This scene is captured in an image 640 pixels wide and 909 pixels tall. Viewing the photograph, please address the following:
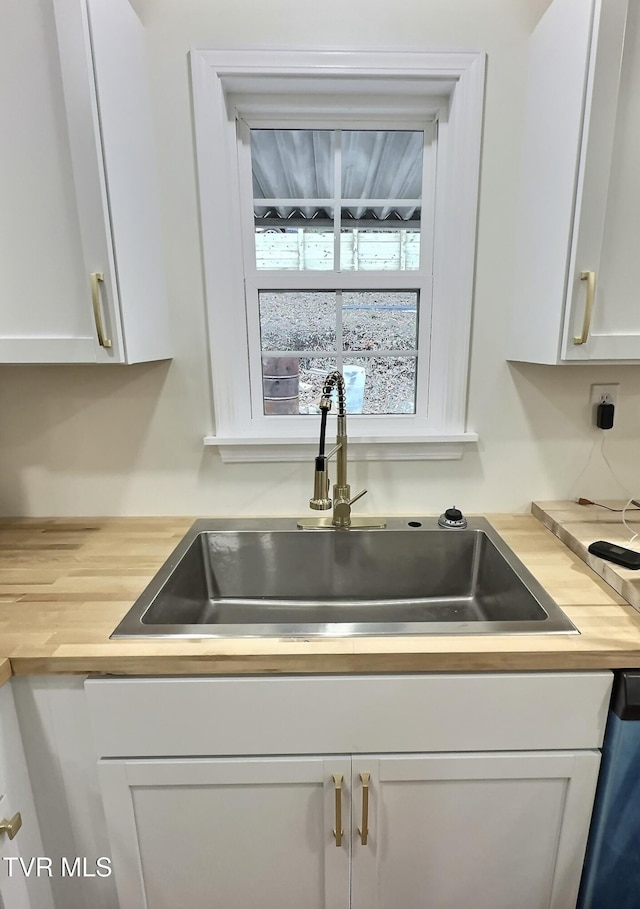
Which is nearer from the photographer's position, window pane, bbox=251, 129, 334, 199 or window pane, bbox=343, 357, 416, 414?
window pane, bbox=251, 129, 334, 199

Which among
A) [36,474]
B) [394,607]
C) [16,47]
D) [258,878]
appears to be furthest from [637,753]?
[16,47]

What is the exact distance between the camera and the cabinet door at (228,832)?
892mm

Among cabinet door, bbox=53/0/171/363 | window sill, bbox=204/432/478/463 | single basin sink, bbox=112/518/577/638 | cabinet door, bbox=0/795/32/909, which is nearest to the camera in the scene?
cabinet door, bbox=0/795/32/909

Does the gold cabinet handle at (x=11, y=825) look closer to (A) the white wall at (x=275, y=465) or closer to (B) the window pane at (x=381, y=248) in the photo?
(A) the white wall at (x=275, y=465)

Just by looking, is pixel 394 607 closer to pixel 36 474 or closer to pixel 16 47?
pixel 36 474

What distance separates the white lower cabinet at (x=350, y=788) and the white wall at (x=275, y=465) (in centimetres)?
66

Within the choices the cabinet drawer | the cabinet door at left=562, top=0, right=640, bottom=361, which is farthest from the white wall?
the cabinet drawer

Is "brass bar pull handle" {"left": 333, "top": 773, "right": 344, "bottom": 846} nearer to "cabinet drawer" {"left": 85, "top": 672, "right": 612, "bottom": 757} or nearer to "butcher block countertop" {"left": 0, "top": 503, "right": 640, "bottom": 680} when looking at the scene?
"cabinet drawer" {"left": 85, "top": 672, "right": 612, "bottom": 757}

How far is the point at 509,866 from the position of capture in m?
0.96

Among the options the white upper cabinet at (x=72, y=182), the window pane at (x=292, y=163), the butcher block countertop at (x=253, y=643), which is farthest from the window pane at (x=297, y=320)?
the butcher block countertop at (x=253, y=643)

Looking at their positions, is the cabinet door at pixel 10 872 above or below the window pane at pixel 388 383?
below

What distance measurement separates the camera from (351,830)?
0.93m

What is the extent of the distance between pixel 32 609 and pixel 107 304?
2.19ft

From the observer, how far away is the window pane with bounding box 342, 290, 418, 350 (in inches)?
55.5
